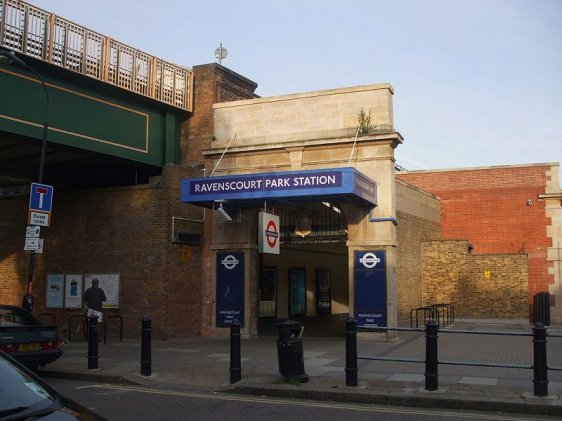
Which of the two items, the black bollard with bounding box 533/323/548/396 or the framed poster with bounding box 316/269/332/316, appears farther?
the framed poster with bounding box 316/269/332/316

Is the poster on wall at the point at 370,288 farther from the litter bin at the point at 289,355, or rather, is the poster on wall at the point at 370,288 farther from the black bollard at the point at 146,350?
the black bollard at the point at 146,350

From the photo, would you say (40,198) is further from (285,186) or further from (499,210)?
(499,210)

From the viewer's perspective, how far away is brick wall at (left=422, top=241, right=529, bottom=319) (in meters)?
25.2

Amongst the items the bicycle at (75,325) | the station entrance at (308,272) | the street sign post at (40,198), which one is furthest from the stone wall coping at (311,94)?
the bicycle at (75,325)

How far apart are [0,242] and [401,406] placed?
1668cm

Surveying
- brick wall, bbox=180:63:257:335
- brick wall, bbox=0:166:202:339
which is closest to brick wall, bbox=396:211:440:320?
brick wall, bbox=180:63:257:335

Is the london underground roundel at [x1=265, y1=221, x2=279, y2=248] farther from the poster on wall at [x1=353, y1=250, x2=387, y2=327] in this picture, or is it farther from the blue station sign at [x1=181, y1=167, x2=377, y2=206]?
the poster on wall at [x1=353, y1=250, x2=387, y2=327]

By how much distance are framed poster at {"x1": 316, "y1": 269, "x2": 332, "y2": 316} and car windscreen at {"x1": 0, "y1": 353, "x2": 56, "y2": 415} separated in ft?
83.6

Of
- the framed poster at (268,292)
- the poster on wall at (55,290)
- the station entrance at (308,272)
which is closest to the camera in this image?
the station entrance at (308,272)

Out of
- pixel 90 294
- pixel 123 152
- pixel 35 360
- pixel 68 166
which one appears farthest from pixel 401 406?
pixel 68 166

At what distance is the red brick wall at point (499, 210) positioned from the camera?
28391 mm

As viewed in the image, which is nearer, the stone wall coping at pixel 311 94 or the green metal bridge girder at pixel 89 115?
the green metal bridge girder at pixel 89 115

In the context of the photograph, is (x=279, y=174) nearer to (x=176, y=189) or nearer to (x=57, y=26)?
(x=176, y=189)

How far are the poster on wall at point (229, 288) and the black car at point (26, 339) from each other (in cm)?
722
